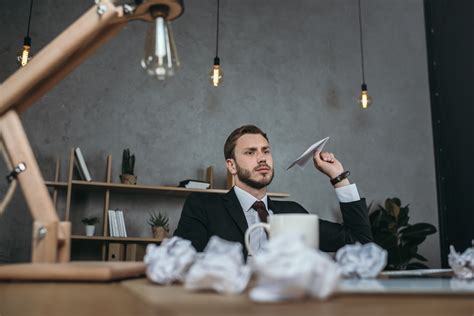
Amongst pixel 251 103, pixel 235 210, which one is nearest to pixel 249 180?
pixel 235 210

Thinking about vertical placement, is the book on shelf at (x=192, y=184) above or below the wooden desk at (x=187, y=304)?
above

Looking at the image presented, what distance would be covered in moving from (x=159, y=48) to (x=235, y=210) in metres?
1.48

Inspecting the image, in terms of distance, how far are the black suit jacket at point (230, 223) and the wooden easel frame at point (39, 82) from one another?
1.16 metres

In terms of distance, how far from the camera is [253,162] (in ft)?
8.48

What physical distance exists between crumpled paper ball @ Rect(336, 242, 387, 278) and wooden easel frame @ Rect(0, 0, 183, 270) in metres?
0.54

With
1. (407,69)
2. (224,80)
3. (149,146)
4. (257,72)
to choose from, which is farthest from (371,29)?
(149,146)

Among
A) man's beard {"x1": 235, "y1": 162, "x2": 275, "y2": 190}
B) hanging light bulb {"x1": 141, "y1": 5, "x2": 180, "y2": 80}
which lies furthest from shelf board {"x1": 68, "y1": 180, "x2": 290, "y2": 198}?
hanging light bulb {"x1": 141, "y1": 5, "x2": 180, "y2": 80}

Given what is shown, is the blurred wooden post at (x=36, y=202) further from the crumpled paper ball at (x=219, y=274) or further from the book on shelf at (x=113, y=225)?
the book on shelf at (x=113, y=225)

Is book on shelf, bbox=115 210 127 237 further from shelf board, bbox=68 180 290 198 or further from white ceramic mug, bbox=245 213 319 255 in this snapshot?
white ceramic mug, bbox=245 213 319 255

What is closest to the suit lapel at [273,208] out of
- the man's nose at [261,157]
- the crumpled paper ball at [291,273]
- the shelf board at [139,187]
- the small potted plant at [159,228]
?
the man's nose at [261,157]

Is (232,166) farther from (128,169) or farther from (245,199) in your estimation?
(128,169)

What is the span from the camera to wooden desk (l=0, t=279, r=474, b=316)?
A: 51 cm

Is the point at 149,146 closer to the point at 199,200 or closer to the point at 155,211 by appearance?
the point at 155,211

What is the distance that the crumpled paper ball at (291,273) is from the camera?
53 cm
